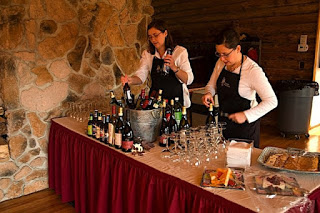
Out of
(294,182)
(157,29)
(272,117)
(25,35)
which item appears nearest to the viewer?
(294,182)

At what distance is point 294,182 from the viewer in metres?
1.53

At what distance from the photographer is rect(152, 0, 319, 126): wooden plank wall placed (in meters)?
5.12

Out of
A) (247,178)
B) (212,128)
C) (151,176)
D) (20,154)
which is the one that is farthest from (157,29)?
(20,154)

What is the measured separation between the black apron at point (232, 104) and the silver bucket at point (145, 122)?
540mm

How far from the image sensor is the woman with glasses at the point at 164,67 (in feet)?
8.43

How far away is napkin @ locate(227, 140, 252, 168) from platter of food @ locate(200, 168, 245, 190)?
106 mm

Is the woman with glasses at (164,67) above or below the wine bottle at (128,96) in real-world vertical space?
above

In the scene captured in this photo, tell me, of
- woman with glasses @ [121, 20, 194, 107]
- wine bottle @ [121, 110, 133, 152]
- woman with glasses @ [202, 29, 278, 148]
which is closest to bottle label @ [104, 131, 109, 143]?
wine bottle @ [121, 110, 133, 152]

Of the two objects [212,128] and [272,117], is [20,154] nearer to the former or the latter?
→ [212,128]

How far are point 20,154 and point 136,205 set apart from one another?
5.67 ft

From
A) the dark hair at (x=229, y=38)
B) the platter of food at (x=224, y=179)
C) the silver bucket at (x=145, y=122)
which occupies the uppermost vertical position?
the dark hair at (x=229, y=38)

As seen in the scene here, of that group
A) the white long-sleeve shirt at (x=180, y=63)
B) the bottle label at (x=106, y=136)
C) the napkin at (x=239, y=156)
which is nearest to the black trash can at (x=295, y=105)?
the white long-sleeve shirt at (x=180, y=63)

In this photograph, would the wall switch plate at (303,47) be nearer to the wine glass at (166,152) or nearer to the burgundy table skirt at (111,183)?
the wine glass at (166,152)

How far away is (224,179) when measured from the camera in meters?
1.56
